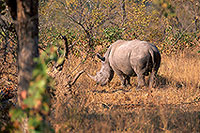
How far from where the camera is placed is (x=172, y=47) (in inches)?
467

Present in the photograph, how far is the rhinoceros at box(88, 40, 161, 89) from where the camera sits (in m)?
6.57

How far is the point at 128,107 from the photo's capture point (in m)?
5.73

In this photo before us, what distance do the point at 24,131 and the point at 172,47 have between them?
9774 millimetres

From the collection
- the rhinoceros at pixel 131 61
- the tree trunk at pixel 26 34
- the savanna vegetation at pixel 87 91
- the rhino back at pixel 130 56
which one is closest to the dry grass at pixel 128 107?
Answer: the savanna vegetation at pixel 87 91

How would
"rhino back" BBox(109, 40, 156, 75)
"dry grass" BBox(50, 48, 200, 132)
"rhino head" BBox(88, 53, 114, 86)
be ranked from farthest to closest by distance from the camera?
"rhino head" BBox(88, 53, 114, 86)
"rhino back" BBox(109, 40, 156, 75)
"dry grass" BBox(50, 48, 200, 132)

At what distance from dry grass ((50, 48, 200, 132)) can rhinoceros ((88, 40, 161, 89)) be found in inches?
13.4

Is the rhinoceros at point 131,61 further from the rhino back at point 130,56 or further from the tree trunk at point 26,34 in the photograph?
the tree trunk at point 26,34

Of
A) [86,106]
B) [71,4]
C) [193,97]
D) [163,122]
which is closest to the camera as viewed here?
[163,122]

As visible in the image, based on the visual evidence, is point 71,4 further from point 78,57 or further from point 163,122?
point 163,122

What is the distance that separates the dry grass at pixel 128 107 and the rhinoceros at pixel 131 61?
340 millimetres

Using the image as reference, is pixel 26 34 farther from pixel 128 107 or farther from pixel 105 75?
pixel 105 75

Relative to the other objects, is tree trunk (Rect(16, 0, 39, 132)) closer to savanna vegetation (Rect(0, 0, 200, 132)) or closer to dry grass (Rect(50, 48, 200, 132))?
savanna vegetation (Rect(0, 0, 200, 132))

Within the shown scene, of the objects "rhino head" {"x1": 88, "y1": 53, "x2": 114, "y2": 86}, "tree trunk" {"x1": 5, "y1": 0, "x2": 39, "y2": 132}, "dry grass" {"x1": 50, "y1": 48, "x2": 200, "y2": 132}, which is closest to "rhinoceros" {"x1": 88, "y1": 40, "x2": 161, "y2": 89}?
"rhino head" {"x1": 88, "y1": 53, "x2": 114, "y2": 86}

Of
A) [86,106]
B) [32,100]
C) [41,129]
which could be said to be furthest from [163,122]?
[32,100]
